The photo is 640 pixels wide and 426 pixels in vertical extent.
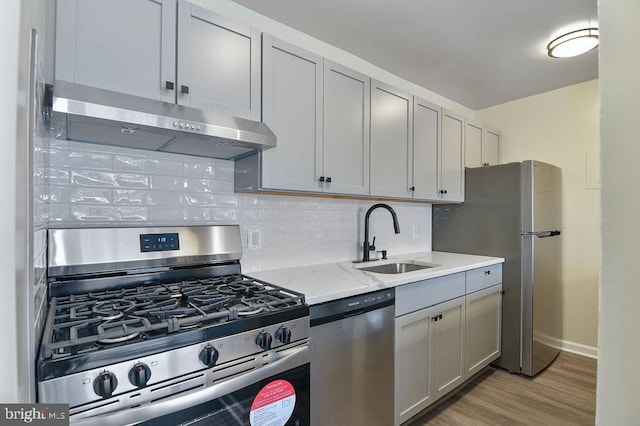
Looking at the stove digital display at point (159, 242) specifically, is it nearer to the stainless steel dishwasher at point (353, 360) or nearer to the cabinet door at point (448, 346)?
the stainless steel dishwasher at point (353, 360)

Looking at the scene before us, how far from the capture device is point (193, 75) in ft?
4.58

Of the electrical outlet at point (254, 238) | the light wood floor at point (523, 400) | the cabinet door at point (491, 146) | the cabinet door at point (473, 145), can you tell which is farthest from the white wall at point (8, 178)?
the cabinet door at point (491, 146)

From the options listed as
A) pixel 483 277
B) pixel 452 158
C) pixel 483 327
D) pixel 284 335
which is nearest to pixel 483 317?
pixel 483 327

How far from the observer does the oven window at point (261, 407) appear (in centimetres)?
97

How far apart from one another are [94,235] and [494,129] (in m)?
3.66

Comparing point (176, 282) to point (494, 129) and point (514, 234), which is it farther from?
point (494, 129)

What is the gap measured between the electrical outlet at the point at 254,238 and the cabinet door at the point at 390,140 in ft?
2.66

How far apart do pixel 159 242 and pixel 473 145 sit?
9.48 feet

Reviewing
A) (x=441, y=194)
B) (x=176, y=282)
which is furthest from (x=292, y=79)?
(x=441, y=194)

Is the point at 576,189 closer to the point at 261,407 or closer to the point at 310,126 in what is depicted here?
the point at 310,126

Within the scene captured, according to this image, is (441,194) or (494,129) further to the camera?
(494,129)

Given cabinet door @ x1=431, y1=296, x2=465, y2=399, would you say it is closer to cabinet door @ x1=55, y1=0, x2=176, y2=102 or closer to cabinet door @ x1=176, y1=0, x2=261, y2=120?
cabinet door @ x1=176, y1=0, x2=261, y2=120

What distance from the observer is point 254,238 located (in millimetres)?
1877

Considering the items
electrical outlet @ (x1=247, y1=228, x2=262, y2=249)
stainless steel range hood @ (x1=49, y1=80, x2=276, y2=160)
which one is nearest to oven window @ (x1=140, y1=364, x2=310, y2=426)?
electrical outlet @ (x1=247, y1=228, x2=262, y2=249)
